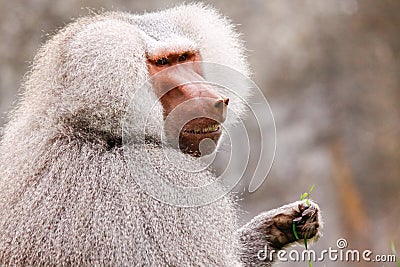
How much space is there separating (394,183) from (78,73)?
7315 mm

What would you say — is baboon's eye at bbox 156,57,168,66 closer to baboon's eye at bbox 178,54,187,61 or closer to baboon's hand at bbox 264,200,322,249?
baboon's eye at bbox 178,54,187,61

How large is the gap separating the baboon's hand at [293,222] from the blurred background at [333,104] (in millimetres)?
5240

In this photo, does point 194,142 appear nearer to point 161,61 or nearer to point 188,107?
point 188,107

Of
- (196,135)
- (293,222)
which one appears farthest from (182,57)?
(293,222)

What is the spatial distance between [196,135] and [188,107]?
0.18 m

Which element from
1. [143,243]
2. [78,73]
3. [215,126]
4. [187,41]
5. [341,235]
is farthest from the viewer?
[341,235]

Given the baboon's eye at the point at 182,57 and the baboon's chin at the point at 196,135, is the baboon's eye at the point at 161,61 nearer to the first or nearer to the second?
the baboon's eye at the point at 182,57

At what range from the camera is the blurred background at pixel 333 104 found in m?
9.53

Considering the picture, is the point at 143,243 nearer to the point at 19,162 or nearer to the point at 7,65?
the point at 19,162

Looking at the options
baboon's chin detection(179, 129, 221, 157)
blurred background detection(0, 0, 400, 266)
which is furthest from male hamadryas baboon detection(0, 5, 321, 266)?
blurred background detection(0, 0, 400, 266)

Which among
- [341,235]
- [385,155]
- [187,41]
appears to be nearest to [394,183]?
[385,155]

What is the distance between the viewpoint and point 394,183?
962 centimetres

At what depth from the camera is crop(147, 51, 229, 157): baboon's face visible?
3574 mm

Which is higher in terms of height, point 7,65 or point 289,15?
point 289,15
